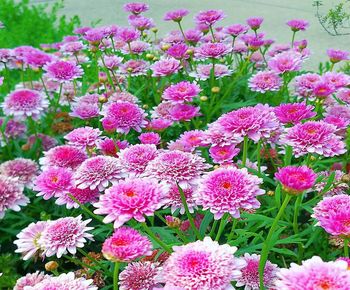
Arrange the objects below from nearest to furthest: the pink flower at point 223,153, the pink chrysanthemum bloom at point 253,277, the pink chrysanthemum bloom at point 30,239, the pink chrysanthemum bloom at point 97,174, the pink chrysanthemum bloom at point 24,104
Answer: the pink chrysanthemum bloom at point 253,277, the pink chrysanthemum bloom at point 30,239, the pink chrysanthemum bloom at point 97,174, the pink flower at point 223,153, the pink chrysanthemum bloom at point 24,104

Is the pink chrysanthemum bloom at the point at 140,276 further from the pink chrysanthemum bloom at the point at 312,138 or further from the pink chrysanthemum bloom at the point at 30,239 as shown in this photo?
the pink chrysanthemum bloom at the point at 312,138

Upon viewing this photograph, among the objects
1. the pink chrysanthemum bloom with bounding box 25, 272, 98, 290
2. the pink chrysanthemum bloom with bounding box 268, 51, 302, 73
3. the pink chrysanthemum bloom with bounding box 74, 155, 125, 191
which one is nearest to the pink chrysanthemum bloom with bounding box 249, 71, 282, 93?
the pink chrysanthemum bloom with bounding box 268, 51, 302, 73

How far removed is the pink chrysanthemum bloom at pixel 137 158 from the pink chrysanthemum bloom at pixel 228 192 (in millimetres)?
366

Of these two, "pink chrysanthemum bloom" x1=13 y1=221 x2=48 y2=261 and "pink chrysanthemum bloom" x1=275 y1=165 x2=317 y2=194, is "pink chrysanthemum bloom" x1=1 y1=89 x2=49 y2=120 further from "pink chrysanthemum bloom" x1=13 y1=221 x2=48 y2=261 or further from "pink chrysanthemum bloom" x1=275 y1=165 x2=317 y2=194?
"pink chrysanthemum bloom" x1=275 y1=165 x2=317 y2=194

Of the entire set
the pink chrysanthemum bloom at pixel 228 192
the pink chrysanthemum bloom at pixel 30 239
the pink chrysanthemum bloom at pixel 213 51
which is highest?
the pink chrysanthemum bloom at pixel 228 192

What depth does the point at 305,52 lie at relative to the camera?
3.64 m

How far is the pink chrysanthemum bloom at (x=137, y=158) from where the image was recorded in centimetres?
213

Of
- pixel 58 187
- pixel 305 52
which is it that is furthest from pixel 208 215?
pixel 305 52

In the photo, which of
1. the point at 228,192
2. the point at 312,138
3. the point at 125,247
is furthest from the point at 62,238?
the point at 312,138

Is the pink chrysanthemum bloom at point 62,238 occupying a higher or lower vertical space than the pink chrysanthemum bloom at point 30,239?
higher

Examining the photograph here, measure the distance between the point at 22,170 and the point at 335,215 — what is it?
1.67 metres

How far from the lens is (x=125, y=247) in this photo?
1.57m

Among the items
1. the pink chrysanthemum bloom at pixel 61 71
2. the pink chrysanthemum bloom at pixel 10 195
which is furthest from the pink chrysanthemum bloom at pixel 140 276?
the pink chrysanthemum bloom at pixel 61 71

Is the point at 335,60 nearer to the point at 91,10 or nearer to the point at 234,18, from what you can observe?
→ the point at 234,18
